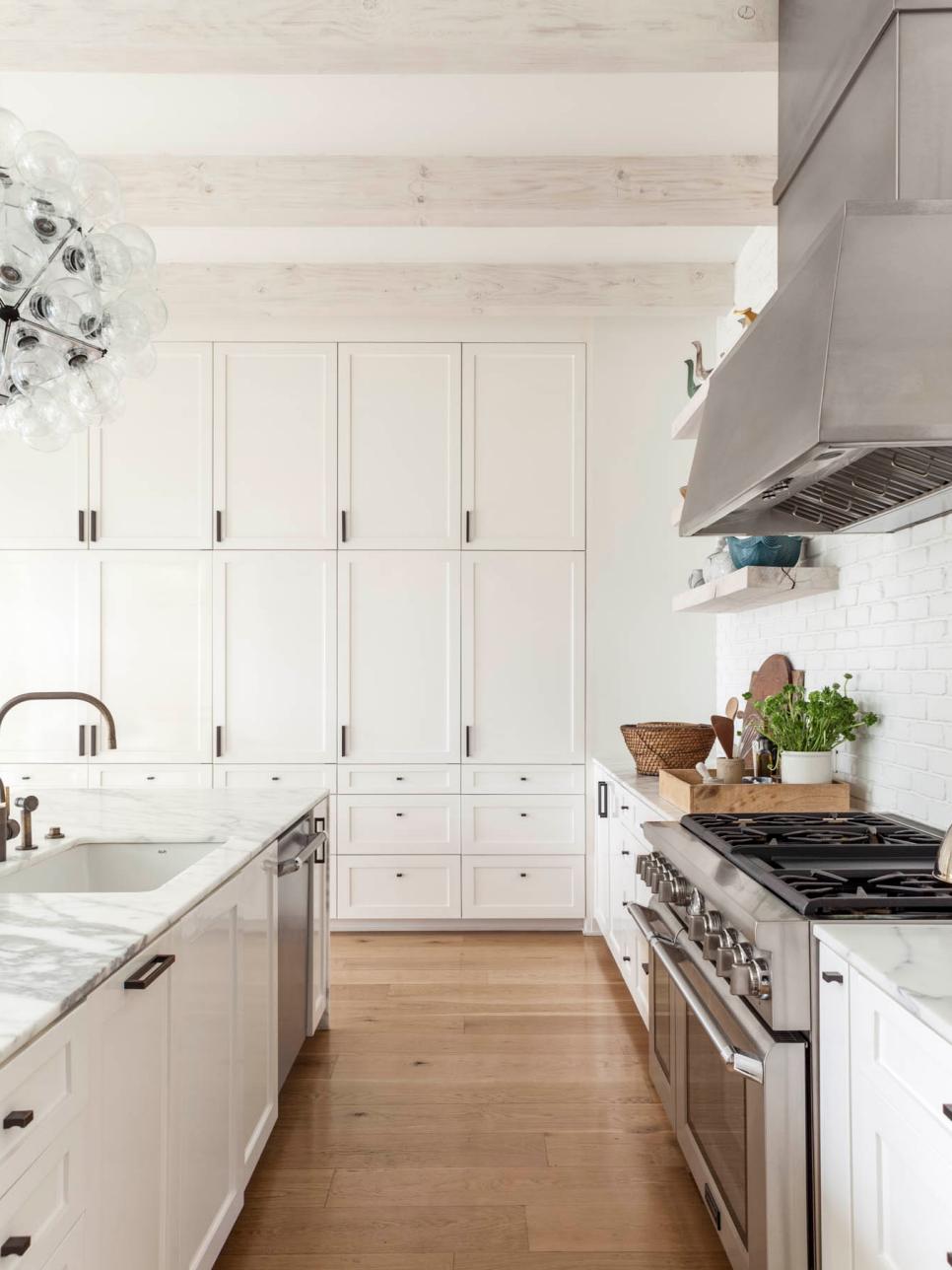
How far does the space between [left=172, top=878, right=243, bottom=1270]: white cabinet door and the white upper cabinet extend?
9.02 feet

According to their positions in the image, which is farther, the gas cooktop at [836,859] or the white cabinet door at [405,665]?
the white cabinet door at [405,665]

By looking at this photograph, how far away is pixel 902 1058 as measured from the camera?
4.08 feet

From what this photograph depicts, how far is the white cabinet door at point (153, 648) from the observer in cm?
450

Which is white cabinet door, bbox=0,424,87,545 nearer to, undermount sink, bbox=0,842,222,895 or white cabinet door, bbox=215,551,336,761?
white cabinet door, bbox=215,551,336,761

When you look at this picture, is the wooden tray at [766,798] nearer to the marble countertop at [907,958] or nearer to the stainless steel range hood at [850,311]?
the stainless steel range hood at [850,311]

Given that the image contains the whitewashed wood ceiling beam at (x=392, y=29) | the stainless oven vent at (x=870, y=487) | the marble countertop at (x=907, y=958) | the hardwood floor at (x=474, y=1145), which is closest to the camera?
the marble countertop at (x=907, y=958)

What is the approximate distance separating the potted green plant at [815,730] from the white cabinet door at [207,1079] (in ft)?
5.39

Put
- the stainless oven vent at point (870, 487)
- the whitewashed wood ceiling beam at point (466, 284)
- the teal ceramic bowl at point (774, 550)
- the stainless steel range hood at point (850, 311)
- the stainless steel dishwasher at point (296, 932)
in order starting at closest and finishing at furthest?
the stainless steel range hood at point (850, 311)
the stainless oven vent at point (870, 487)
the stainless steel dishwasher at point (296, 932)
the teal ceramic bowl at point (774, 550)
the whitewashed wood ceiling beam at point (466, 284)

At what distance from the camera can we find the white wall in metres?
4.49

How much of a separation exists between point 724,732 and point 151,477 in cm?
288

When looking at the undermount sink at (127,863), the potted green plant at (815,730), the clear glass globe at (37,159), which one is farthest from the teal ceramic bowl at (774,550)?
the clear glass globe at (37,159)

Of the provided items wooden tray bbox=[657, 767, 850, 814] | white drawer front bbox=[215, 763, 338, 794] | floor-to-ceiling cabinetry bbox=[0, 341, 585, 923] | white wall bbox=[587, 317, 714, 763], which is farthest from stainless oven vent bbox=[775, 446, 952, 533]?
white drawer front bbox=[215, 763, 338, 794]

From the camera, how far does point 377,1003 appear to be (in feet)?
11.7

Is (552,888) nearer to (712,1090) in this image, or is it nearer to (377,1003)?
(377,1003)
